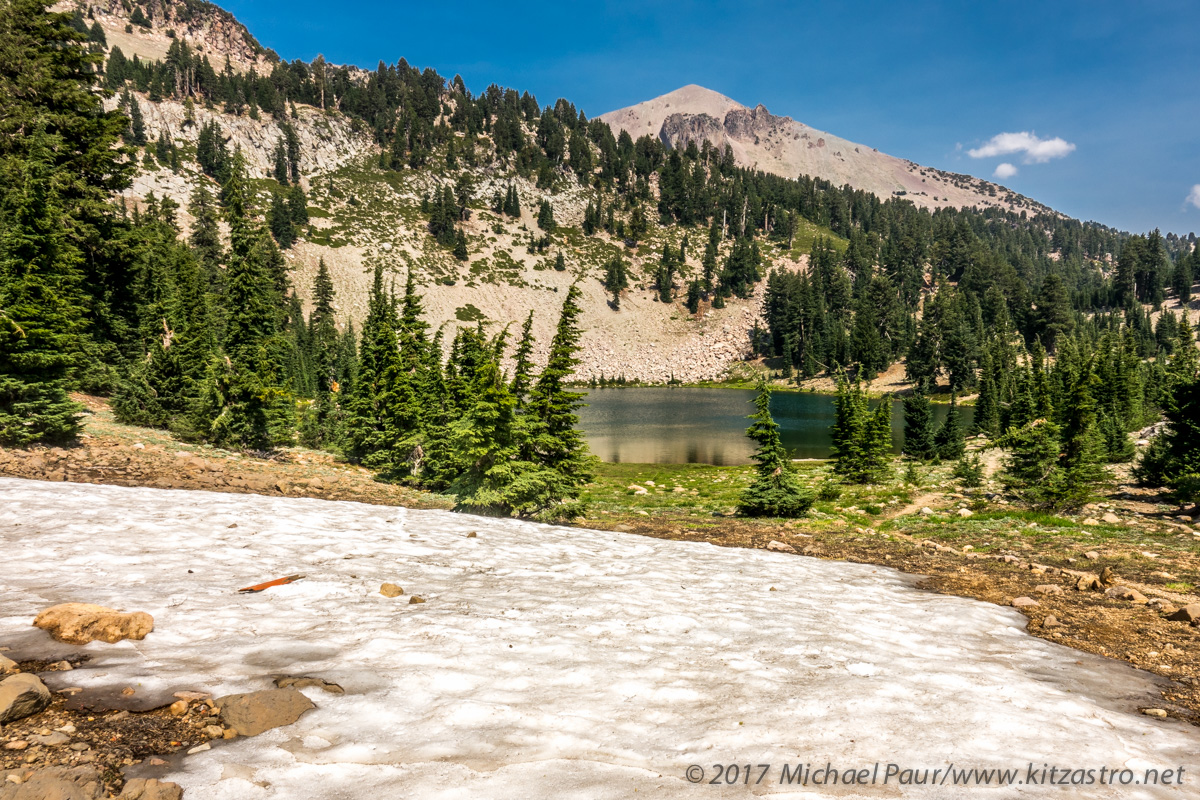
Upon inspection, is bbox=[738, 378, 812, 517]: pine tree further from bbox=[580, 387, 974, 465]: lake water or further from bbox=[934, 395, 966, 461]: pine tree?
bbox=[934, 395, 966, 461]: pine tree

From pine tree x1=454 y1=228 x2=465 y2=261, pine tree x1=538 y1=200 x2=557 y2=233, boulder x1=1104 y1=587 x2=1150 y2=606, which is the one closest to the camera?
boulder x1=1104 y1=587 x2=1150 y2=606

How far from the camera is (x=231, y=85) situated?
155125mm

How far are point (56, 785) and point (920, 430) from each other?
52.6 meters

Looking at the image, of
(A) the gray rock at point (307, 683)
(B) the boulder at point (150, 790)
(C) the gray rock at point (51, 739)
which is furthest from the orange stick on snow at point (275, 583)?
(B) the boulder at point (150, 790)

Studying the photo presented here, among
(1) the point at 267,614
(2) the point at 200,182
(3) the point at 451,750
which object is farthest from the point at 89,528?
(2) the point at 200,182

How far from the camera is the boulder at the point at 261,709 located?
3.54 meters

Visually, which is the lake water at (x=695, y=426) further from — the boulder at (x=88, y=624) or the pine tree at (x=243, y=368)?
the boulder at (x=88, y=624)

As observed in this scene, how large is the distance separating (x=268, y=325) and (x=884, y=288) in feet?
480

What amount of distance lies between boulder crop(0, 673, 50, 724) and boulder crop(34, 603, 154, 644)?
4.08ft

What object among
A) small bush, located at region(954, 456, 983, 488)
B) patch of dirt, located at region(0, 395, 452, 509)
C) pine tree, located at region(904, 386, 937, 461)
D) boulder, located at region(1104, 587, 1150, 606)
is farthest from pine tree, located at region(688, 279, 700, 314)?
boulder, located at region(1104, 587, 1150, 606)

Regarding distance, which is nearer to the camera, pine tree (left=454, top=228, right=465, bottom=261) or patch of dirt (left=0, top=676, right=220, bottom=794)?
patch of dirt (left=0, top=676, right=220, bottom=794)

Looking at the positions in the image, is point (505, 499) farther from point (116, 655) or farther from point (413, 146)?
point (413, 146)

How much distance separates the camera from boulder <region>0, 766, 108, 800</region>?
2.54m

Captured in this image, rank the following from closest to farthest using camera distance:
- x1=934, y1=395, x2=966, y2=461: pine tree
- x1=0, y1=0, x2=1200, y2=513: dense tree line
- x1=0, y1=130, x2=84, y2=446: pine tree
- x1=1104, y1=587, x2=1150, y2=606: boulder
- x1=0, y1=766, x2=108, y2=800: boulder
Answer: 1. x1=0, y1=766, x2=108, y2=800: boulder
2. x1=1104, y1=587, x2=1150, y2=606: boulder
3. x1=0, y1=130, x2=84, y2=446: pine tree
4. x1=0, y1=0, x2=1200, y2=513: dense tree line
5. x1=934, y1=395, x2=966, y2=461: pine tree
